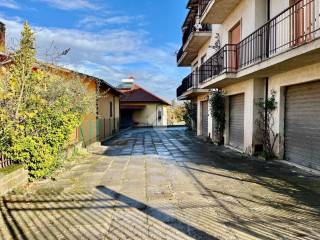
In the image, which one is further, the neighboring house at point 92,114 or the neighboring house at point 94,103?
the neighboring house at point 92,114

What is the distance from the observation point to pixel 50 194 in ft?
20.6

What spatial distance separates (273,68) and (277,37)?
44.7 inches

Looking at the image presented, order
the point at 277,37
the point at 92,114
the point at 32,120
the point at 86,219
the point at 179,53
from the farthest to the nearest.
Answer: the point at 179,53 < the point at 92,114 < the point at 277,37 < the point at 32,120 < the point at 86,219

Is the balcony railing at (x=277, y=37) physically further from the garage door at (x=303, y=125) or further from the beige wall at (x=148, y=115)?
the beige wall at (x=148, y=115)

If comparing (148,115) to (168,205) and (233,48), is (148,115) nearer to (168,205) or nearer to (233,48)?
(233,48)

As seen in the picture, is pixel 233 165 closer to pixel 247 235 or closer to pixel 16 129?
pixel 247 235

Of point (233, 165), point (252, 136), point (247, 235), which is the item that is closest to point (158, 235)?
point (247, 235)

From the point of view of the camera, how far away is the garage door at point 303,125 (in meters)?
8.33

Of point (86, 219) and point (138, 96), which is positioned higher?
point (138, 96)

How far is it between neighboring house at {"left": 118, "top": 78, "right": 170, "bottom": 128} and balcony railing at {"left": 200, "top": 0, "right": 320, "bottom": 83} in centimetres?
2661

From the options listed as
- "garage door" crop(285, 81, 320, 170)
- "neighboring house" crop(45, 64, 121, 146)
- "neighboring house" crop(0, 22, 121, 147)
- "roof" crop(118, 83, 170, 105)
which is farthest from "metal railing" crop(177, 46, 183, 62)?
"garage door" crop(285, 81, 320, 170)

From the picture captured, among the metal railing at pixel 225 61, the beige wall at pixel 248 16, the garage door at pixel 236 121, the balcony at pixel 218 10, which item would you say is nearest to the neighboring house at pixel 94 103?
the metal railing at pixel 225 61

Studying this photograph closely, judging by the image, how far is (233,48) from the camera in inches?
541

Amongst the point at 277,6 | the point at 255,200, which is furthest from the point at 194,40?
the point at 255,200
